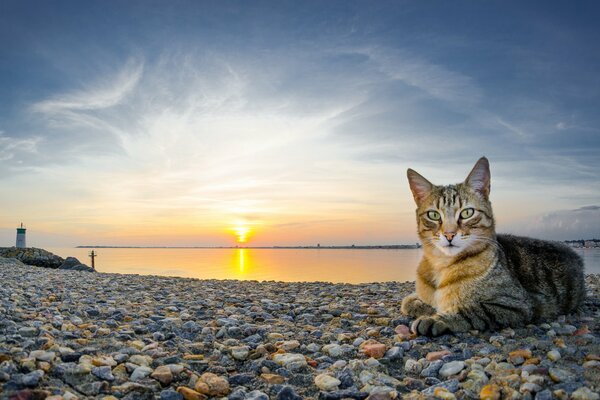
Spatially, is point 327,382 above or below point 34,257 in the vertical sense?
below

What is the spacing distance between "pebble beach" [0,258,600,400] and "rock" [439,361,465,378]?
13 millimetres

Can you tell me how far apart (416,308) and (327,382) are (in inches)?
116

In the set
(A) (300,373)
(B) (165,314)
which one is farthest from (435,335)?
(B) (165,314)

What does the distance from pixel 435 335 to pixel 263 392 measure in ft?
7.87

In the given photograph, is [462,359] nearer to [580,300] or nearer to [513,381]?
[513,381]

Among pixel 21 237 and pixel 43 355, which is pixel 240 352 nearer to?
pixel 43 355

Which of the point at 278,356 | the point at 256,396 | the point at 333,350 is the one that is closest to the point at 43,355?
the point at 256,396

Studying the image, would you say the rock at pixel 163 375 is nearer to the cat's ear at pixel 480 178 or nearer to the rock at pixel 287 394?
the rock at pixel 287 394

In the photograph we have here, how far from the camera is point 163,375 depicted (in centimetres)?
386

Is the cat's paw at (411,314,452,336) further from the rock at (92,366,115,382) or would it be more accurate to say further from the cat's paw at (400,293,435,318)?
the rock at (92,366,115,382)

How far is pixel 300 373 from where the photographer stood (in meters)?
4.18

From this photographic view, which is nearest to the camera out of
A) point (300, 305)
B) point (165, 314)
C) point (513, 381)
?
point (513, 381)

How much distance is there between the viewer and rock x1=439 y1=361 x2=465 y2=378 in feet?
13.0

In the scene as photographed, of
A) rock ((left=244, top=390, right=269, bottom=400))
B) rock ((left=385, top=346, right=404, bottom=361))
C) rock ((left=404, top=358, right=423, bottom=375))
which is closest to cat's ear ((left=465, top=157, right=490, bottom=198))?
rock ((left=385, top=346, right=404, bottom=361))
